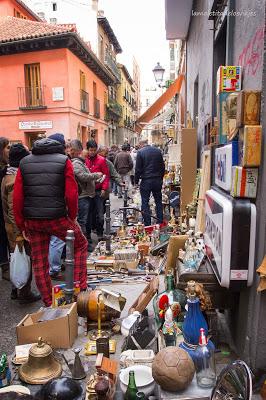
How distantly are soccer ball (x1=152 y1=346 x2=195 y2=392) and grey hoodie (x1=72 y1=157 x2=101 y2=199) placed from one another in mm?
4004

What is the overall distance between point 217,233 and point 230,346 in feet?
3.44

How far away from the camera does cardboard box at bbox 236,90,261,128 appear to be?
2.44 m

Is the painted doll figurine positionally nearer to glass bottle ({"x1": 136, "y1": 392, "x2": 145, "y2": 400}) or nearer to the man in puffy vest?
glass bottle ({"x1": 136, "y1": 392, "x2": 145, "y2": 400})

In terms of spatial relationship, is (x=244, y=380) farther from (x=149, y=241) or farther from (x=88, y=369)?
(x=149, y=241)

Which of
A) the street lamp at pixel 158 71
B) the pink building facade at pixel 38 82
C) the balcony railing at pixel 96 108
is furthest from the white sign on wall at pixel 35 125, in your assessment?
the street lamp at pixel 158 71

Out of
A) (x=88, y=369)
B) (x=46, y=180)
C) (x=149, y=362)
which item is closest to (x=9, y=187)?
(x=46, y=180)

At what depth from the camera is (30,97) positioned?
21188 mm

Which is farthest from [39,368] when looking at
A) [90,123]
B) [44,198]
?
[90,123]

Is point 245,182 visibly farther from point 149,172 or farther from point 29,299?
point 149,172

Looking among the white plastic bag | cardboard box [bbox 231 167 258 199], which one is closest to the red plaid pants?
the white plastic bag

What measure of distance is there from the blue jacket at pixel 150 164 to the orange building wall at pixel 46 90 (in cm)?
1382

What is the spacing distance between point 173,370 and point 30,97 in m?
20.9

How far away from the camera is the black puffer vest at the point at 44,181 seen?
3.84m

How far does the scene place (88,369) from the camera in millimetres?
3088
